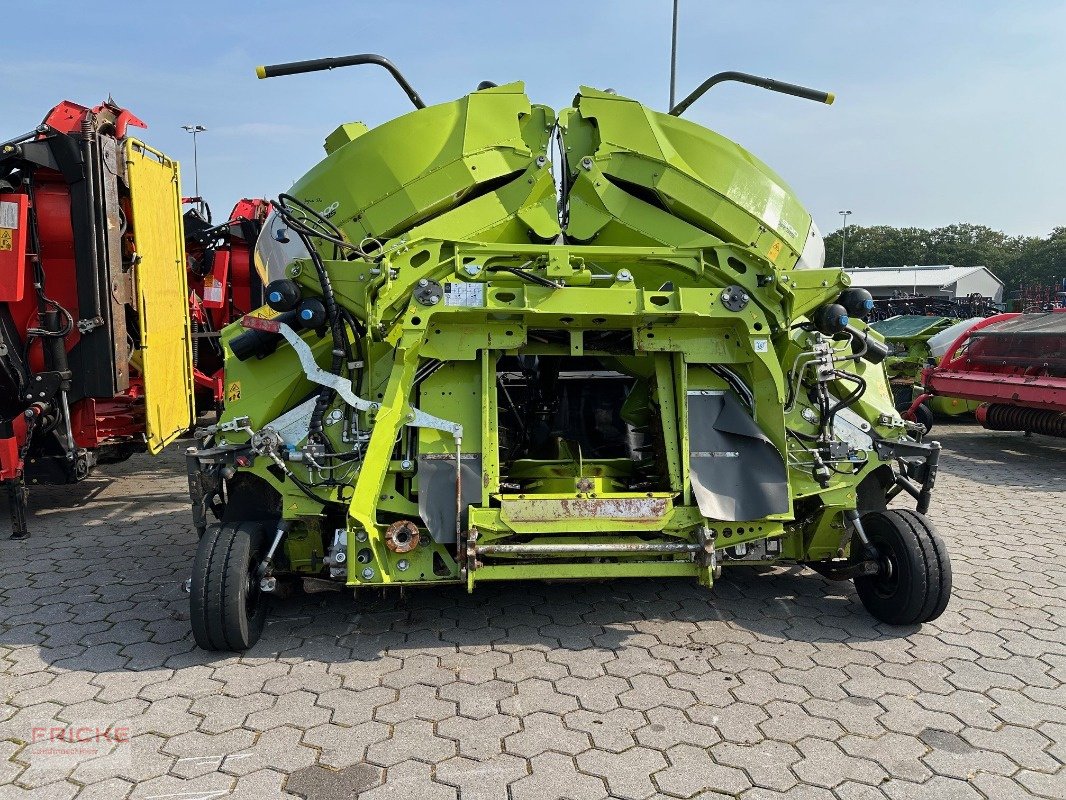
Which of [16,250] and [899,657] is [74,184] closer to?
[16,250]

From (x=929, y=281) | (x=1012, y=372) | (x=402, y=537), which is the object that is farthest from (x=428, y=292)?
(x=929, y=281)

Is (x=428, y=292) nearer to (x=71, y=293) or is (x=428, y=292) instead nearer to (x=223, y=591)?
(x=223, y=591)

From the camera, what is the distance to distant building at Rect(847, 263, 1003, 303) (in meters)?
49.8

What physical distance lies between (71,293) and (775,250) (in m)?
4.88

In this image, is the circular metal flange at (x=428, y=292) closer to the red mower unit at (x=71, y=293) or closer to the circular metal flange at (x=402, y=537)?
the circular metal flange at (x=402, y=537)

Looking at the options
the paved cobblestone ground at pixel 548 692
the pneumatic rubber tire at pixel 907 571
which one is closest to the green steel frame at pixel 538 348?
the pneumatic rubber tire at pixel 907 571

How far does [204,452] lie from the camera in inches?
150

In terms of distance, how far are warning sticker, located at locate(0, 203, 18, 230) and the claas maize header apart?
2.28 m

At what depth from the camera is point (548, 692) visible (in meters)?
3.21

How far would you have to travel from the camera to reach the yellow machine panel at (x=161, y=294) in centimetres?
584

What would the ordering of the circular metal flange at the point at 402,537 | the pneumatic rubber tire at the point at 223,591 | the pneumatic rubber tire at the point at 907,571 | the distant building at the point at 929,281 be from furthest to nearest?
the distant building at the point at 929,281, the pneumatic rubber tire at the point at 907,571, the circular metal flange at the point at 402,537, the pneumatic rubber tire at the point at 223,591

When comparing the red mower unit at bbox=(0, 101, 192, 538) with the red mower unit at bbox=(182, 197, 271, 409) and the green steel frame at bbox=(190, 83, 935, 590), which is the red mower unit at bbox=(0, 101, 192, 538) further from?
the red mower unit at bbox=(182, 197, 271, 409)

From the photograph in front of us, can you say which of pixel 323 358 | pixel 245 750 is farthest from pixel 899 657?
pixel 323 358

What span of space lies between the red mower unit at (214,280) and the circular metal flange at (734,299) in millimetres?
6276
